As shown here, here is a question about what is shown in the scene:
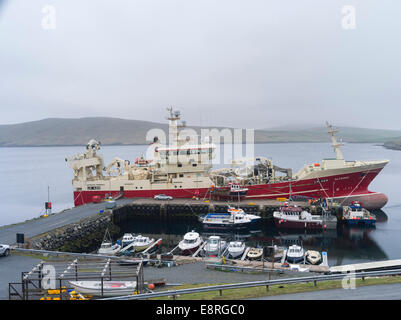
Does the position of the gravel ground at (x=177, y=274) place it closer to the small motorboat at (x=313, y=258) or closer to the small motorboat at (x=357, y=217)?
the small motorboat at (x=313, y=258)

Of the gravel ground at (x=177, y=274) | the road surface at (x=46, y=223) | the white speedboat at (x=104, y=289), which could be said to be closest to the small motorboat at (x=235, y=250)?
the gravel ground at (x=177, y=274)

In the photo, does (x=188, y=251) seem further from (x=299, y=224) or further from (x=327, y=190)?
(x=327, y=190)

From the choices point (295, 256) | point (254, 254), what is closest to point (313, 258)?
point (295, 256)

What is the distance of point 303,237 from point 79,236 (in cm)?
2164

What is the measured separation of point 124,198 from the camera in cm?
4250

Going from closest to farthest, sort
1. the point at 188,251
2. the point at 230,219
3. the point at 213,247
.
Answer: the point at 213,247, the point at 188,251, the point at 230,219

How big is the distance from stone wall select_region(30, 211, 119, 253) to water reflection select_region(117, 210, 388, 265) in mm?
4091

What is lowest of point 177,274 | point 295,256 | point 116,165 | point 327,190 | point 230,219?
point 295,256

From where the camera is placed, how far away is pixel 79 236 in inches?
1077

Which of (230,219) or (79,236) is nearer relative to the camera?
(79,236)

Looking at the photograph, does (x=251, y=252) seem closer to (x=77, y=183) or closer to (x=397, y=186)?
(x=77, y=183)

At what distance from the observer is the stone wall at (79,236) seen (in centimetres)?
2342
